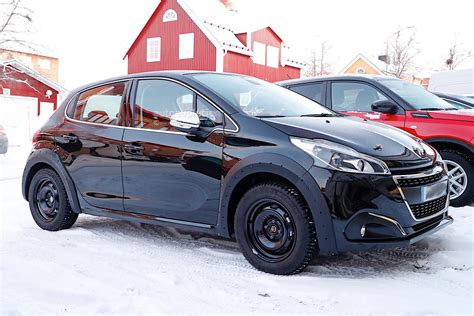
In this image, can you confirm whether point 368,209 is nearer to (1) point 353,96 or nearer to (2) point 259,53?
(1) point 353,96

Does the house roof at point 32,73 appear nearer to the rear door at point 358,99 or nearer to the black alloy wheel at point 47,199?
the black alloy wheel at point 47,199

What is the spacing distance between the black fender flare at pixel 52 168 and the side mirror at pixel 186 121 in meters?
1.62

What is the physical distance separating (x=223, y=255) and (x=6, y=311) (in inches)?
73.2

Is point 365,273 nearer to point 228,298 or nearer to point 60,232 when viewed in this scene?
point 228,298

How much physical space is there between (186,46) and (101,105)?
81.0 feet

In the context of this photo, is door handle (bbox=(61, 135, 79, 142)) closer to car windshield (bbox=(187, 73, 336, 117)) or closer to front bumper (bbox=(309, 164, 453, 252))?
car windshield (bbox=(187, 73, 336, 117))

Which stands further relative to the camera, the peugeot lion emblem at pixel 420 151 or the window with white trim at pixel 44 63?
the window with white trim at pixel 44 63

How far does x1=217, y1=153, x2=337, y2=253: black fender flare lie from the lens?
3.61 meters

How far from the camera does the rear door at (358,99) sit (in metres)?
6.44

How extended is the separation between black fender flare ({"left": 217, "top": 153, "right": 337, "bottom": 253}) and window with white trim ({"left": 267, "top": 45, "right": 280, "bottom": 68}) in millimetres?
28699

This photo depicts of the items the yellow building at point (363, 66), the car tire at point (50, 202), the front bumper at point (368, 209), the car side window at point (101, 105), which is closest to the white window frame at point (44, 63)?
the yellow building at point (363, 66)

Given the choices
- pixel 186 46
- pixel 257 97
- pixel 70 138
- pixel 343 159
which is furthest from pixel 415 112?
pixel 186 46

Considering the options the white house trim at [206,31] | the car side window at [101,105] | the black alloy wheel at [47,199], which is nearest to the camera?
the car side window at [101,105]

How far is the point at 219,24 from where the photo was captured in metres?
30.0
